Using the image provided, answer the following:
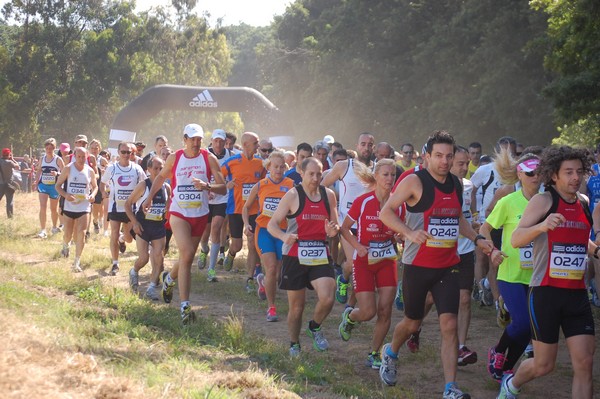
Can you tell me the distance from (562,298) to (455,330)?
991 mm

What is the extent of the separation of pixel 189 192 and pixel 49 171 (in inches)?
383

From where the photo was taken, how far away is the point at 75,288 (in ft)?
36.1

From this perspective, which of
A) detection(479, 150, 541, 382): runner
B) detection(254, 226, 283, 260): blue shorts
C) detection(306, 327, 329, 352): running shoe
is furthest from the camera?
detection(254, 226, 283, 260): blue shorts

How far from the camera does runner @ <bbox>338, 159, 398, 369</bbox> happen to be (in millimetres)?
8281

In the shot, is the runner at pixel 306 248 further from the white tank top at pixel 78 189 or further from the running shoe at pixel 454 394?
the white tank top at pixel 78 189

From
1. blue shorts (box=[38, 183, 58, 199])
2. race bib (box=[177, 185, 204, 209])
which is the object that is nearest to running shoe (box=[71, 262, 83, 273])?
race bib (box=[177, 185, 204, 209])

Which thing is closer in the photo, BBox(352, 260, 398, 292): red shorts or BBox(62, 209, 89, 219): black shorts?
BBox(352, 260, 398, 292): red shorts

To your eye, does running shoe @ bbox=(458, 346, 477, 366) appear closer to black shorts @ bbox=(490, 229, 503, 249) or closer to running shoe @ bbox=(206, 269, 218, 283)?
black shorts @ bbox=(490, 229, 503, 249)

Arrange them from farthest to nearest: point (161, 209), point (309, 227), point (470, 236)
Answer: point (161, 209) < point (309, 227) < point (470, 236)

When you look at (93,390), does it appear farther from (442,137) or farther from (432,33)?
(432,33)

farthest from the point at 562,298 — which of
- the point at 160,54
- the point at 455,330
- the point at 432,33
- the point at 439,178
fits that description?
the point at 160,54

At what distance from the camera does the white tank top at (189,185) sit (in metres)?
9.82

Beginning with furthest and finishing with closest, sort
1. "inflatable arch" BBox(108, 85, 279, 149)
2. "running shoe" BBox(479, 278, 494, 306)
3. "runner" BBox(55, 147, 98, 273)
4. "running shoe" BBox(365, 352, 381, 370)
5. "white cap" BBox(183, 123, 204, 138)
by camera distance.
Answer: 1. "inflatable arch" BBox(108, 85, 279, 149)
2. "runner" BBox(55, 147, 98, 273)
3. "running shoe" BBox(479, 278, 494, 306)
4. "white cap" BBox(183, 123, 204, 138)
5. "running shoe" BBox(365, 352, 381, 370)

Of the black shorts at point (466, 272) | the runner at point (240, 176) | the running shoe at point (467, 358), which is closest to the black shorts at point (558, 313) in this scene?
the running shoe at point (467, 358)
